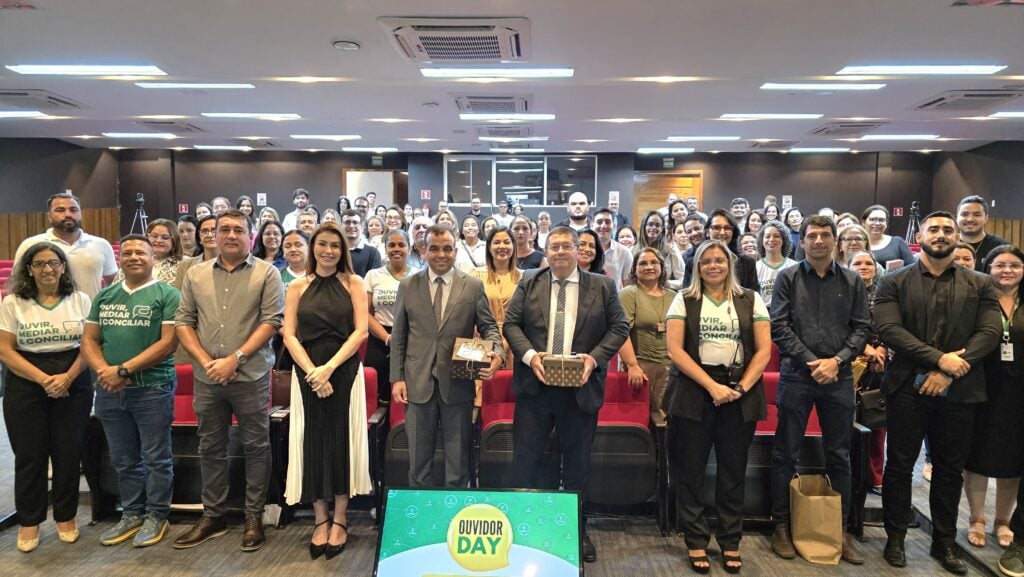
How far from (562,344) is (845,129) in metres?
9.37

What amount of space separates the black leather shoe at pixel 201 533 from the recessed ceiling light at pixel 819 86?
672 centimetres

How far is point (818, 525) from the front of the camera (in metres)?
2.86

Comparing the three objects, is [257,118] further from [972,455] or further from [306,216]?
[972,455]

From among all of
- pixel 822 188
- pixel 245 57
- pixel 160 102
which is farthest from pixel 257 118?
pixel 822 188

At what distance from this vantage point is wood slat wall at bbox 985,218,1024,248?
36.5 feet

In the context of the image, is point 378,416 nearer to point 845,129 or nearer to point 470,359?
point 470,359

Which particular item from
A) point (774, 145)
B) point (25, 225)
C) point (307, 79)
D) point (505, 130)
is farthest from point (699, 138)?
point (25, 225)

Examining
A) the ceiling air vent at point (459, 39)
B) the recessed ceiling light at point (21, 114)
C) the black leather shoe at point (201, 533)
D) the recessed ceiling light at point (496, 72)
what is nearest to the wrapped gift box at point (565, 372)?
the black leather shoe at point (201, 533)

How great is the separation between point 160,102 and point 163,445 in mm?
6639

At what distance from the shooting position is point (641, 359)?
361 cm

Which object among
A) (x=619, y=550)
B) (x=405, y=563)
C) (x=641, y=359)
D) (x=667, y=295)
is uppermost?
(x=667, y=295)

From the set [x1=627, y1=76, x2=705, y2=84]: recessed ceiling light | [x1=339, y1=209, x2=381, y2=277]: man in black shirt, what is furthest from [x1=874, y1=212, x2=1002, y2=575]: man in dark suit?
[x1=627, y1=76, x2=705, y2=84]: recessed ceiling light

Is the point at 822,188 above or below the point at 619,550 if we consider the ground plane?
above

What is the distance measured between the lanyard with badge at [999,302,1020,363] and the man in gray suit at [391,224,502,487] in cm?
244
